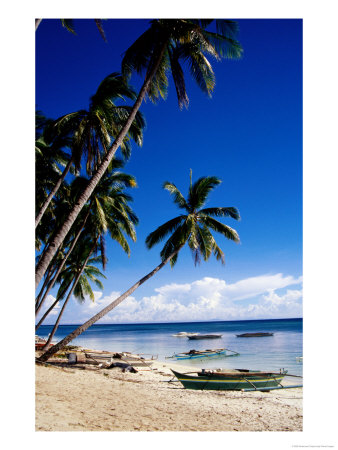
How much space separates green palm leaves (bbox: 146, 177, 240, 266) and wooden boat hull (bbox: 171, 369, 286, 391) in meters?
3.27

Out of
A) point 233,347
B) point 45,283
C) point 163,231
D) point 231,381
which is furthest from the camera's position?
point 233,347

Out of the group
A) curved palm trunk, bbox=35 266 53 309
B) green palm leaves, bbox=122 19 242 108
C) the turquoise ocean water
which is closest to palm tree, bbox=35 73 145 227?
green palm leaves, bbox=122 19 242 108

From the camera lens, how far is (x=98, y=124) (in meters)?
6.14

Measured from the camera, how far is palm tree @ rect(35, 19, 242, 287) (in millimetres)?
4715

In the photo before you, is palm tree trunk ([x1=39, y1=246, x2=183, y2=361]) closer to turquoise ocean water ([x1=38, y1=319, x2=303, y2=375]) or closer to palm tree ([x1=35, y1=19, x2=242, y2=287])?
palm tree ([x1=35, y1=19, x2=242, y2=287])

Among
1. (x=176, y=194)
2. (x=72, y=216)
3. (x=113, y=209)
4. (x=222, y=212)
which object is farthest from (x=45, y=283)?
(x=72, y=216)

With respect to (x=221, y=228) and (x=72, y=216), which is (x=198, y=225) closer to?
(x=221, y=228)

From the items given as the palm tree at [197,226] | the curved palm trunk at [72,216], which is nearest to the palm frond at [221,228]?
the palm tree at [197,226]

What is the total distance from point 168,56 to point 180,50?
36cm

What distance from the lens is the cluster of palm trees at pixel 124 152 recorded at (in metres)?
5.05

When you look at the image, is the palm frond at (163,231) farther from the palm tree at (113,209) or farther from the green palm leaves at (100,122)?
the green palm leaves at (100,122)
